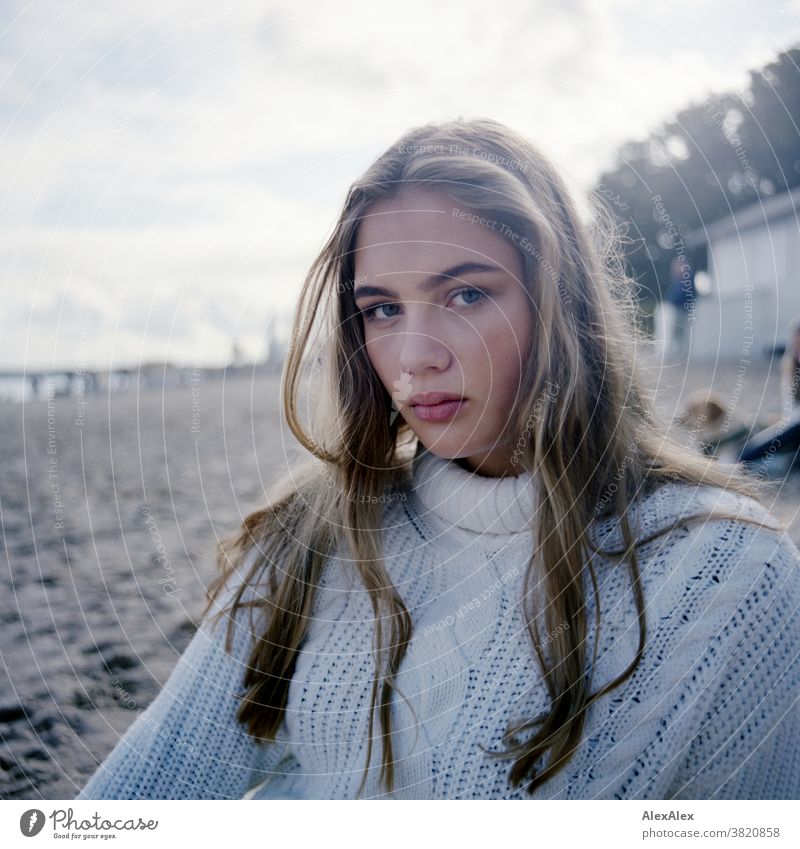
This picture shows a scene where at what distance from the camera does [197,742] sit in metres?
1.16

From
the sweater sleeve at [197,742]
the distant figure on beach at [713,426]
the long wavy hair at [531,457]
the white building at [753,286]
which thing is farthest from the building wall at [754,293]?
the sweater sleeve at [197,742]

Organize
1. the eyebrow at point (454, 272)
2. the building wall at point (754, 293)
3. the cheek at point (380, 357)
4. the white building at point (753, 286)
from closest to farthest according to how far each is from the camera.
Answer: the eyebrow at point (454, 272) → the cheek at point (380, 357) → the white building at point (753, 286) → the building wall at point (754, 293)

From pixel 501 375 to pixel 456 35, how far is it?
0.51 metres

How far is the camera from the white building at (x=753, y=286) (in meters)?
3.92

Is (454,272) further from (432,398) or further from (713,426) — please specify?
(713,426)

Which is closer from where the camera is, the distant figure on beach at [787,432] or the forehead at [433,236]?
the forehead at [433,236]

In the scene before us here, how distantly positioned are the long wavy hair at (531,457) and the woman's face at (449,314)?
3cm

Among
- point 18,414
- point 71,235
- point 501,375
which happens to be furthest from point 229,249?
point 18,414

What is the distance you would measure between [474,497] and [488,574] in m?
0.11

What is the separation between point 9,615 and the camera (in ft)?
7.60

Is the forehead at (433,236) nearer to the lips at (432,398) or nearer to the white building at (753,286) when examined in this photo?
the lips at (432,398)

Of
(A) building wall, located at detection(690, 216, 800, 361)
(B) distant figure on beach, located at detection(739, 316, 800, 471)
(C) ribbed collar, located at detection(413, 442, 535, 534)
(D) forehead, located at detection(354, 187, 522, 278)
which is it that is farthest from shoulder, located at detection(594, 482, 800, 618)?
(A) building wall, located at detection(690, 216, 800, 361)

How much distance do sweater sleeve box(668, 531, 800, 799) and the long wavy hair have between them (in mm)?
74

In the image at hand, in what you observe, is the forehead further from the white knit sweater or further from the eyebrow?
the white knit sweater
